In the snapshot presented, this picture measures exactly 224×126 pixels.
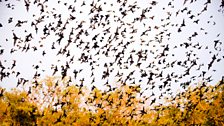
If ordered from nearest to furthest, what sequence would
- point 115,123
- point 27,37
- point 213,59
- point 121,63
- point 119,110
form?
point 213,59 < point 27,37 < point 121,63 < point 115,123 < point 119,110

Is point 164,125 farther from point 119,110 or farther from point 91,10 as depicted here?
point 91,10

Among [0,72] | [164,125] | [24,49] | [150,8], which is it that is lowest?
[164,125]

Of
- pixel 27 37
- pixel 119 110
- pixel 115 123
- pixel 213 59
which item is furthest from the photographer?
pixel 119 110

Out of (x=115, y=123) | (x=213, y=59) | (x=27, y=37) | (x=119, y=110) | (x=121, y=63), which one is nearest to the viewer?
(x=213, y=59)

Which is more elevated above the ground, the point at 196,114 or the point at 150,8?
the point at 150,8

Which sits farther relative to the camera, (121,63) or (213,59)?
(121,63)

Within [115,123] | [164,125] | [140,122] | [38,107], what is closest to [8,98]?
[38,107]

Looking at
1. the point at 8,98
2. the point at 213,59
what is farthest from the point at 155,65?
the point at 8,98

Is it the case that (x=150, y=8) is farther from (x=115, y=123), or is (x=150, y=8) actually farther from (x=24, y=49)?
(x=115, y=123)

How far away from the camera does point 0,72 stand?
17.9 m

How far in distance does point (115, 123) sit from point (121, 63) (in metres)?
16.4

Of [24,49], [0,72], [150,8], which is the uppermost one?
[150,8]

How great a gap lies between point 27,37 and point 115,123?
18657 millimetres

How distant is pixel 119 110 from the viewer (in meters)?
36.2
